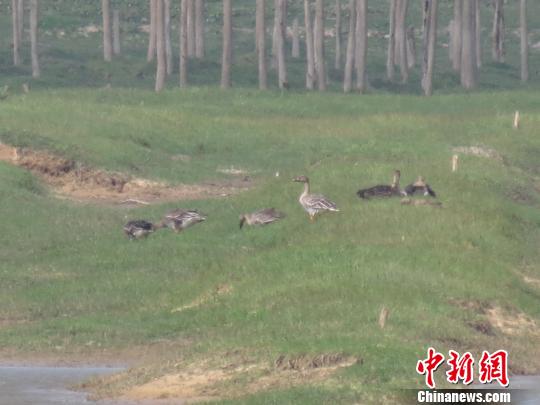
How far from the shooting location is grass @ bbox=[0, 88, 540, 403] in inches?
805

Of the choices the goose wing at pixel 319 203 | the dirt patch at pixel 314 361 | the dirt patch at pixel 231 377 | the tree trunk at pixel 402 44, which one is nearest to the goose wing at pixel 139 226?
the goose wing at pixel 319 203

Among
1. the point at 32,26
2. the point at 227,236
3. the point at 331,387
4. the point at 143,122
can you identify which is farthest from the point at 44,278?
the point at 32,26

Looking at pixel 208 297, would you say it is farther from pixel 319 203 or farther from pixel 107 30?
pixel 107 30

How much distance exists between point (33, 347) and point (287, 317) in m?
3.28

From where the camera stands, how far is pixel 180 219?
2964cm

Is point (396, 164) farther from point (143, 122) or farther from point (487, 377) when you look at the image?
point (487, 377)

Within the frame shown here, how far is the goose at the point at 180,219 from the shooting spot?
29.6 m

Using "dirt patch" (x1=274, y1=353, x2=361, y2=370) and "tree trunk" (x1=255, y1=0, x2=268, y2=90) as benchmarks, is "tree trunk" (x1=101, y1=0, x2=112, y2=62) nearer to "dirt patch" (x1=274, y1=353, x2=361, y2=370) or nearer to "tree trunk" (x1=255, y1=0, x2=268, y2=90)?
"tree trunk" (x1=255, y1=0, x2=268, y2=90)

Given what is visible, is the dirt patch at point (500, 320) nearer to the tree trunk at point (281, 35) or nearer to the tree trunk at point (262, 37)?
the tree trunk at point (262, 37)

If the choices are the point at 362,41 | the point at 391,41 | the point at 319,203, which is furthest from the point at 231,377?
the point at 391,41

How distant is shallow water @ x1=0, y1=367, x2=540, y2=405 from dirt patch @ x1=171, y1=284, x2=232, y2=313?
3224mm

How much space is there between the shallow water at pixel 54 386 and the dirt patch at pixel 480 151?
16962mm

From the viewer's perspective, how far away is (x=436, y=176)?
3048 cm
